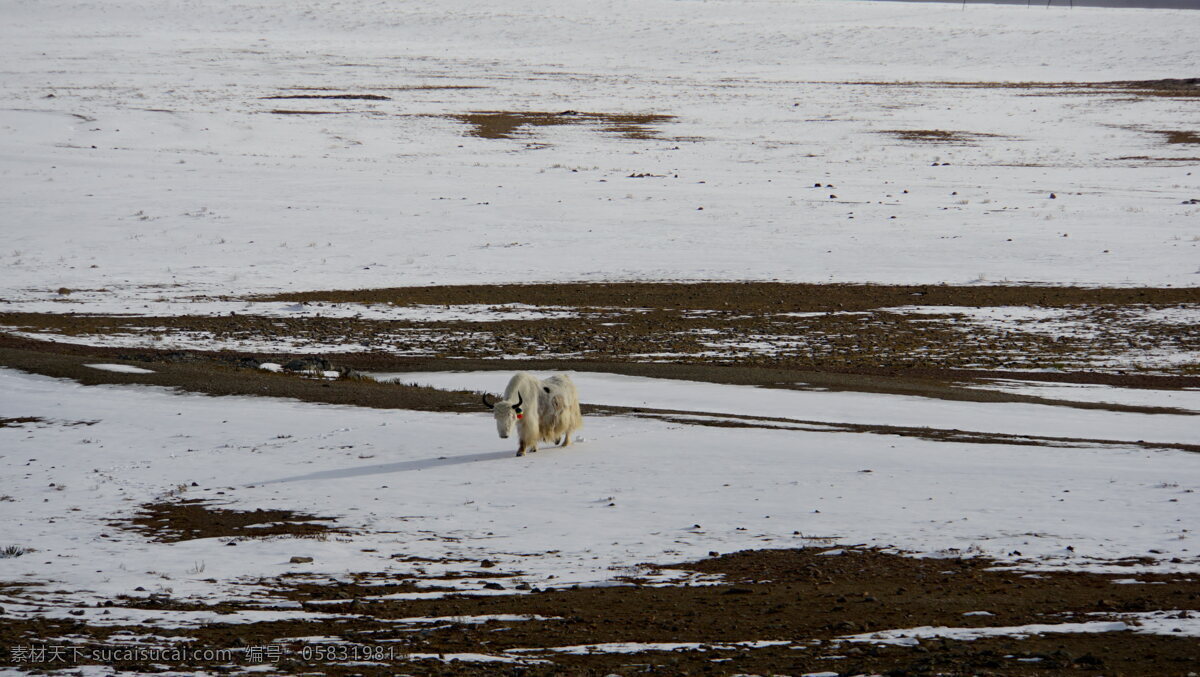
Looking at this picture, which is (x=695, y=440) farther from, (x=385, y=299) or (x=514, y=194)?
(x=514, y=194)

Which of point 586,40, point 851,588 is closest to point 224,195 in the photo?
point 851,588

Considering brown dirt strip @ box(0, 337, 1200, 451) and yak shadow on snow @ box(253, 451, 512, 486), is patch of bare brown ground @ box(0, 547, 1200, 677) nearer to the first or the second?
yak shadow on snow @ box(253, 451, 512, 486)

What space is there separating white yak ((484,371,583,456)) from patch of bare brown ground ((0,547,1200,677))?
3.99 metres

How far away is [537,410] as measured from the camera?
14.5 m

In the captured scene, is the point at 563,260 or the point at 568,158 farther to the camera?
the point at 568,158

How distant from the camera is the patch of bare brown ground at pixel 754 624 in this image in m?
7.72

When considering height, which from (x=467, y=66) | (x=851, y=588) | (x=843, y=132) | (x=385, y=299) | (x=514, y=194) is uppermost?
(x=467, y=66)

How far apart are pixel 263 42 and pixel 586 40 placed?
956 inches

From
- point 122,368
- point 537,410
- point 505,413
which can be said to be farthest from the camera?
point 122,368

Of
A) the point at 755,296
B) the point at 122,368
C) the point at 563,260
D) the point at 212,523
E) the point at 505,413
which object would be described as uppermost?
the point at 563,260

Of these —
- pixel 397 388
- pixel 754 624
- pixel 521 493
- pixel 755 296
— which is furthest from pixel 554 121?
pixel 754 624

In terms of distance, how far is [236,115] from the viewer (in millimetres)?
56844

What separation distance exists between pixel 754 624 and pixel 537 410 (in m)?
6.11

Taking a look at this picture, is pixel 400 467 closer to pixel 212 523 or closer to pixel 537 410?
pixel 537 410
